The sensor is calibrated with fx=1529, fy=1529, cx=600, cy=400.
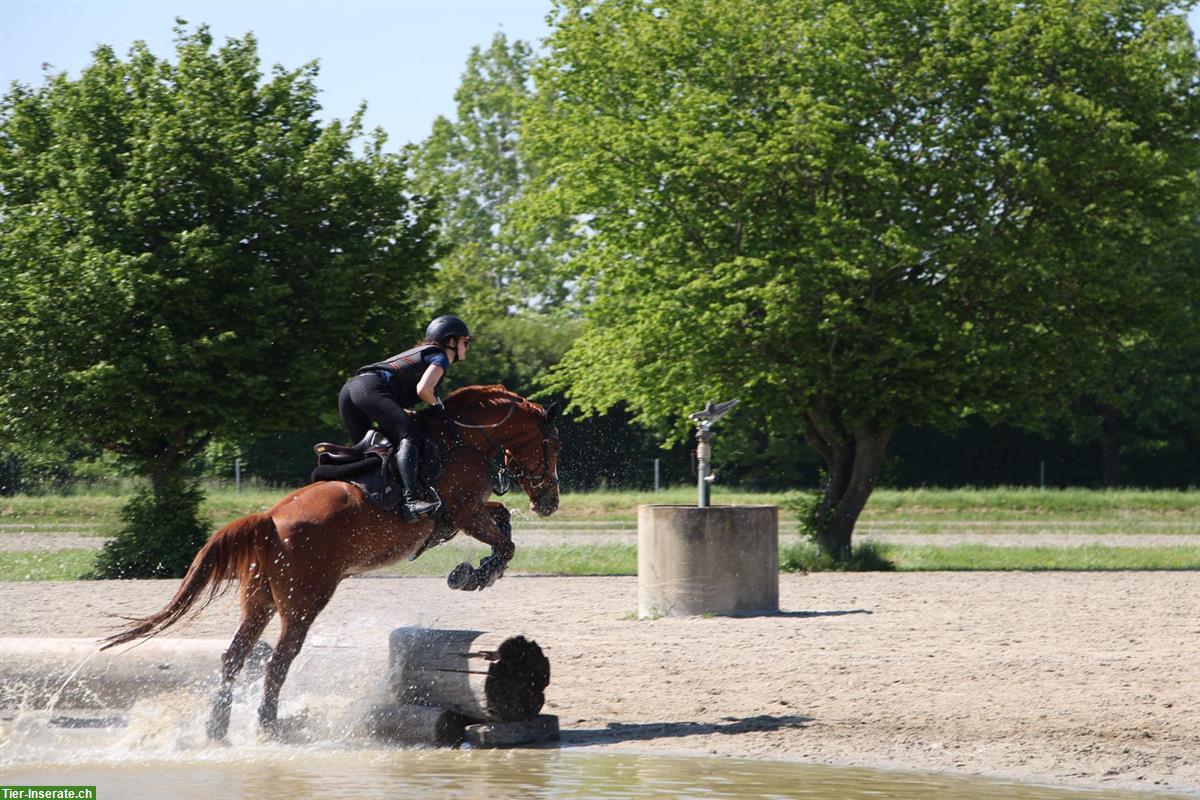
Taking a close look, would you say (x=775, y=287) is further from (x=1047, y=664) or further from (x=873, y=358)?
(x=1047, y=664)

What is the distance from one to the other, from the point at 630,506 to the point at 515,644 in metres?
28.4

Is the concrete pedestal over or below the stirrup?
below

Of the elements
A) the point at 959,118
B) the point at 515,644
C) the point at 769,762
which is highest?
the point at 959,118

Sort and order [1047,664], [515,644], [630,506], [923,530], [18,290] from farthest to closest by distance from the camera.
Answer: [630,506], [923,530], [18,290], [1047,664], [515,644]

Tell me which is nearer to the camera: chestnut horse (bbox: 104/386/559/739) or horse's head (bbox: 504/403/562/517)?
chestnut horse (bbox: 104/386/559/739)

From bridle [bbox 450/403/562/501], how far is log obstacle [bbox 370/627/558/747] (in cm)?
117

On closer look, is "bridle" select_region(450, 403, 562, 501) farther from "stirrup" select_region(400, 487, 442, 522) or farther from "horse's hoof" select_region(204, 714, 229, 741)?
"horse's hoof" select_region(204, 714, 229, 741)

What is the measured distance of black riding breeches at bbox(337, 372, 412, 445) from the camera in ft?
32.6

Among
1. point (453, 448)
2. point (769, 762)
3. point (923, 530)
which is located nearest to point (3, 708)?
point (453, 448)

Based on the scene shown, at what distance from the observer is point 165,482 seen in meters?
22.0

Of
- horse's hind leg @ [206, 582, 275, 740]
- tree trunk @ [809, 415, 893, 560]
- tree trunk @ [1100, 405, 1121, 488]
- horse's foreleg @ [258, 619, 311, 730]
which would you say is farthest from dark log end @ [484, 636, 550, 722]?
tree trunk @ [1100, 405, 1121, 488]

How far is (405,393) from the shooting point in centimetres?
1027

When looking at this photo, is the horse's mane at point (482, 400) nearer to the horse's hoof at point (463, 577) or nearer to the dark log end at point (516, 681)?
the horse's hoof at point (463, 577)

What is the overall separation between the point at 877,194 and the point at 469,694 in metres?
13.9
